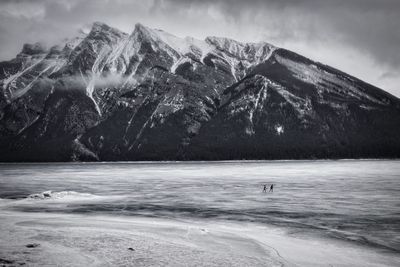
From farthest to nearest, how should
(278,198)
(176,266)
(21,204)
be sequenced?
1. (278,198)
2. (21,204)
3. (176,266)

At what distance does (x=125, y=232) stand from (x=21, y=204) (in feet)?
71.4

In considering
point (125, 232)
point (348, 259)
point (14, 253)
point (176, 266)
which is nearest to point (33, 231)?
point (125, 232)

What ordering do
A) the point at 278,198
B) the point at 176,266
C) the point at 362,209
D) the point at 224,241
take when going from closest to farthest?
the point at 176,266
the point at 224,241
the point at 362,209
the point at 278,198

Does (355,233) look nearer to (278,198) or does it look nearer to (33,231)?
(33,231)

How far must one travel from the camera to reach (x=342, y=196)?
47.3 metres

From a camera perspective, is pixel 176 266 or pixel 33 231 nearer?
pixel 176 266

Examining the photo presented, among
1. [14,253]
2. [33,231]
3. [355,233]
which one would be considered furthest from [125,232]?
[355,233]

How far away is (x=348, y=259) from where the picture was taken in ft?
59.9

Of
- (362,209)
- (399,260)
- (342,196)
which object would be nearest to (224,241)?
(399,260)

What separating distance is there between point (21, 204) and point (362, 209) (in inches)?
1265

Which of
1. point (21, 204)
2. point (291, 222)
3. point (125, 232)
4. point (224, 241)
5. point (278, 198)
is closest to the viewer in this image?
point (224, 241)

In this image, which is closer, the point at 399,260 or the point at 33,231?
the point at 399,260

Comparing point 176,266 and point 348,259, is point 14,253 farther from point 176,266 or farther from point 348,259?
point 348,259

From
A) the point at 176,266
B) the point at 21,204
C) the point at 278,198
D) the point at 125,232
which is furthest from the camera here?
the point at 278,198
